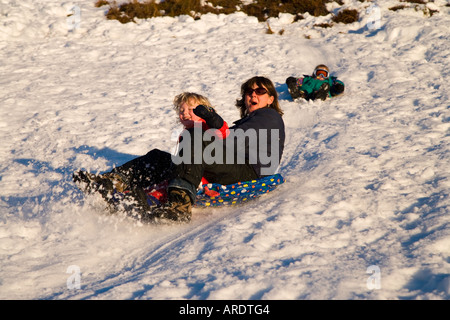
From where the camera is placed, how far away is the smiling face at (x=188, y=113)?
3480mm

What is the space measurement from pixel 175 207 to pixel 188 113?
0.80m

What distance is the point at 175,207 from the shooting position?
315cm

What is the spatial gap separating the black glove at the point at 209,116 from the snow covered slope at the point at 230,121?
2.33 feet

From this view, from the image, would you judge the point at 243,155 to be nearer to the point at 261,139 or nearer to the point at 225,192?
the point at 261,139

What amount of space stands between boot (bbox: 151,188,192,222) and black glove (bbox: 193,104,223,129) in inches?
21.1

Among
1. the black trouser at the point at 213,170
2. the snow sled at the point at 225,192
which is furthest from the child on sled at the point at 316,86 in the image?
the black trouser at the point at 213,170

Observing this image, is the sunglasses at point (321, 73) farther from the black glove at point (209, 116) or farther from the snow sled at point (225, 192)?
the black glove at point (209, 116)

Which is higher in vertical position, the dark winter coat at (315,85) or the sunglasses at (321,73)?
the sunglasses at (321,73)

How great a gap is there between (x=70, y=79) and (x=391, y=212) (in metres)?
5.60

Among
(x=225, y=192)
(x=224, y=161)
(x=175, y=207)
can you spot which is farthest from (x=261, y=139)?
(x=175, y=207)

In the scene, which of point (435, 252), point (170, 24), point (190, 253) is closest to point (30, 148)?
point (190, 253)

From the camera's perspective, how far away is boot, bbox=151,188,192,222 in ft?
10.2

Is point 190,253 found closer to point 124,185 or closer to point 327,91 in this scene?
point 124,185

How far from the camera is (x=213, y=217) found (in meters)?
3.41
